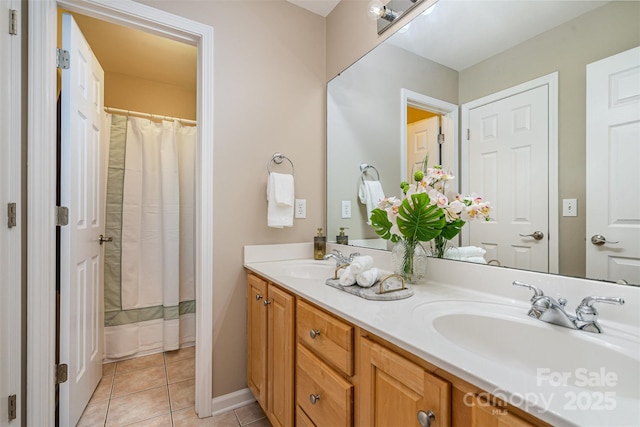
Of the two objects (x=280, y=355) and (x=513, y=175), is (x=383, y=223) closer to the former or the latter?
(x=513, y=175)

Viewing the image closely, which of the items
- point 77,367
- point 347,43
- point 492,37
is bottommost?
point 77,367

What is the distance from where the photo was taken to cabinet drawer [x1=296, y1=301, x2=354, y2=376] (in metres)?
0.83

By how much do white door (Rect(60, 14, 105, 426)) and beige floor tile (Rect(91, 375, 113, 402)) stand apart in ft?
0.18

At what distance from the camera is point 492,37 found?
1082mm

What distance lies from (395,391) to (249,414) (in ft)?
4.07

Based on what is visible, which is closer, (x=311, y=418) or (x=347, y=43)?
(x=311, y=418)

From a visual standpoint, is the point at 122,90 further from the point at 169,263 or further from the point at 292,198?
the point at 292,198

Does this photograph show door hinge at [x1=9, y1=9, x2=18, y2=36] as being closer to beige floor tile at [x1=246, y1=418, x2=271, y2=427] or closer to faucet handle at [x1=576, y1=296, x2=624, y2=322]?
beige floor tile at [x1=246, y1=418, x2=271, y2=427]

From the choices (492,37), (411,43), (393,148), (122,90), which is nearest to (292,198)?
(393,148)

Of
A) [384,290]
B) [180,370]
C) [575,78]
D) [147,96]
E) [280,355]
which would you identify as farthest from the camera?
[147,96]

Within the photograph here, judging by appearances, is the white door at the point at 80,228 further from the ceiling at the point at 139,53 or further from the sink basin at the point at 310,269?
the sink basin at the point at 310,269

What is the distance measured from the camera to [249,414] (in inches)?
61.7

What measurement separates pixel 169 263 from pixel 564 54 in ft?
8.65

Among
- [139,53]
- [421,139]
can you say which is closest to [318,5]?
[421,139]
